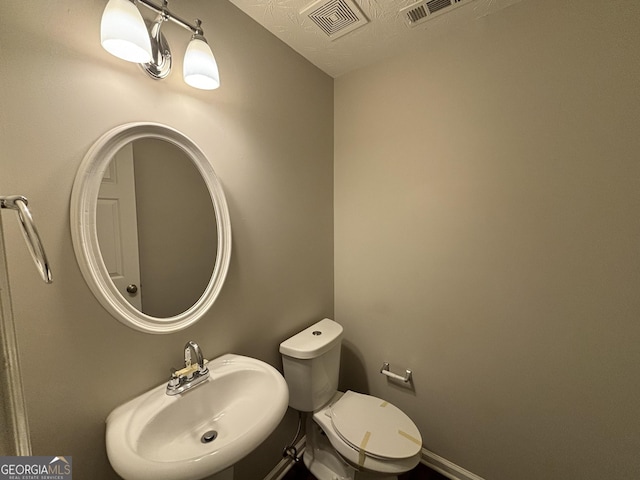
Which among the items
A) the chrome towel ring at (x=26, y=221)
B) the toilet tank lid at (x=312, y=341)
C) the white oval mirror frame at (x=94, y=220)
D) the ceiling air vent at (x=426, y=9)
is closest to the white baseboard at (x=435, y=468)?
the toilet tank lid at (x=312, y=341)

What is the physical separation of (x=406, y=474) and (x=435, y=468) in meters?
0.17

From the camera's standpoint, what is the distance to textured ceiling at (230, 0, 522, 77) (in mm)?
1083

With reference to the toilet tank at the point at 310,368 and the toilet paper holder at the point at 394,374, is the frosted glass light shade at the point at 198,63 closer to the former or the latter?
the toilet tank at the point at 310,368

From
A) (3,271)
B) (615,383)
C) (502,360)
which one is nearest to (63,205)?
(3,271)

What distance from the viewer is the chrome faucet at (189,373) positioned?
2.82ft

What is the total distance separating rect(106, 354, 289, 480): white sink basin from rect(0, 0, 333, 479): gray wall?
0.10 m

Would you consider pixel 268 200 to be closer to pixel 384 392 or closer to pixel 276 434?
pixel 276 434

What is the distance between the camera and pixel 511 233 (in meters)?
1.16

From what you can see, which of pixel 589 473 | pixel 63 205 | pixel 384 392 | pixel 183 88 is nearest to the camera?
pixel 63 205

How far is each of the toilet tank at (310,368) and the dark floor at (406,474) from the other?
16.3 inches

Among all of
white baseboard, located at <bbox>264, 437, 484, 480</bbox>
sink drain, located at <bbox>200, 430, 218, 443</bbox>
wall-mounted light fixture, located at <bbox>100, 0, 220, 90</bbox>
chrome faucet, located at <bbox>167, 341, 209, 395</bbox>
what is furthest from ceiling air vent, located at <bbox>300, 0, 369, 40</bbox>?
white baseboard, located at <bbox>264, 437, 484, 480</bbox>

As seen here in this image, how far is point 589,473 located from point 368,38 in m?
2.17

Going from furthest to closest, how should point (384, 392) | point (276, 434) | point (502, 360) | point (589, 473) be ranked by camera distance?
point (384, 392)
point (276, 434)
point (502, 360)
point (589, 473)

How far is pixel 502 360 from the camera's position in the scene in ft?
3.99
